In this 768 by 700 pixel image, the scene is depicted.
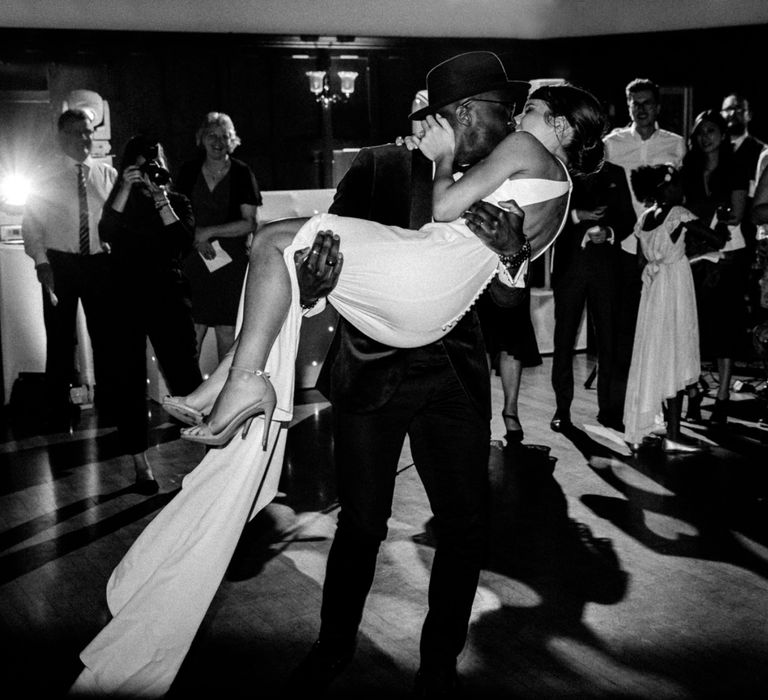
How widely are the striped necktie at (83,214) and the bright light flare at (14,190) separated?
95.3 inches

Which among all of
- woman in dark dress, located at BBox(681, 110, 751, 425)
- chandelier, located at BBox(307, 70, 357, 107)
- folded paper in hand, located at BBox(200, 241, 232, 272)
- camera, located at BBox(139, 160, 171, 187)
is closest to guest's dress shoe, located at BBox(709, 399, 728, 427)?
woman in dark dress, located at BBox(681, 110, 751, 425)

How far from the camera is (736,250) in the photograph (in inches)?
226

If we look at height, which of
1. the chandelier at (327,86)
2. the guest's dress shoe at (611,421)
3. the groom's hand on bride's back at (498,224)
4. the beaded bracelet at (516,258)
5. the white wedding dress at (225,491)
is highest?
the chandelier at (327,86)

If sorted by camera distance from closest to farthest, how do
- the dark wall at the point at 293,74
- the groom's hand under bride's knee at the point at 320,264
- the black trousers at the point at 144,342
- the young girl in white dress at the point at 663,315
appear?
the groom's hand under bride's knee at the point at 320,264
the black trousers at the point at 144,342
the young girl in white dress at the point at 663,315
the dark wall at the point at 293,74

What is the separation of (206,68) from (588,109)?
7.95 m

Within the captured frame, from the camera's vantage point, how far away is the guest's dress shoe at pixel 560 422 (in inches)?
210

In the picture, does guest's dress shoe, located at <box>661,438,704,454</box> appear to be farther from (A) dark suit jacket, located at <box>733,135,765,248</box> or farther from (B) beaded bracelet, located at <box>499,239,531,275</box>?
(B) beaded bracelet, located at <box>499,239,531,275</box>

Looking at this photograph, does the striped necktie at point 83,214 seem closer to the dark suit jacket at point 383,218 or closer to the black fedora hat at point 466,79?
the dark suit jacket at point 383,218

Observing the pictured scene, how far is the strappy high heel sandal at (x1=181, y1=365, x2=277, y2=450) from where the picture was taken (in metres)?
2.10

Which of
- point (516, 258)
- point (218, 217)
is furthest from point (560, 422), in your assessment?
point (516, 258)

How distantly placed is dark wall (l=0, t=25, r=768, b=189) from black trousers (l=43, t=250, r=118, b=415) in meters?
3.62

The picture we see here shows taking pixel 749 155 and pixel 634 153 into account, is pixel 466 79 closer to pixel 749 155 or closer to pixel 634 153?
pixel 634 153

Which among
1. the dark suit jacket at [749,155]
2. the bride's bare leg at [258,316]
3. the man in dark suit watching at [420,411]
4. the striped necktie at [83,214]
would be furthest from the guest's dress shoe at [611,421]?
the bride's bare leg at [258,316]

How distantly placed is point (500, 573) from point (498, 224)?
1684 mm
